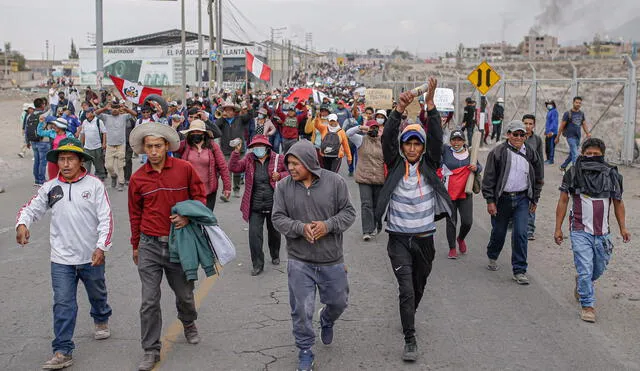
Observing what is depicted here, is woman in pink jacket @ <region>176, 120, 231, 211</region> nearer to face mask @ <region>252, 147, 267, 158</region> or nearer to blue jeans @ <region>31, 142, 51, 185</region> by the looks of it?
face mask @ <region>252, 147, 267, 158</region>

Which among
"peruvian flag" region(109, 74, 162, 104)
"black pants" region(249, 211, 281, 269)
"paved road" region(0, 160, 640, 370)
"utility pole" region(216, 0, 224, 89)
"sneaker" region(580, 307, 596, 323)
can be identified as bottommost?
"paved road" region(0, 160, 640, 370)

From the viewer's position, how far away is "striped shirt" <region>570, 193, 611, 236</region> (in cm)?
668

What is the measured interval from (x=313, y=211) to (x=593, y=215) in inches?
115

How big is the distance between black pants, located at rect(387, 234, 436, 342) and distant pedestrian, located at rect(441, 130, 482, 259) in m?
3.16

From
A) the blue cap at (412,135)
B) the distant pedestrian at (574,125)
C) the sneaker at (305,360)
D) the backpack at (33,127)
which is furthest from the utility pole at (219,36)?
the sneaker at (305,360)

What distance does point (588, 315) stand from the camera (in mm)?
6641

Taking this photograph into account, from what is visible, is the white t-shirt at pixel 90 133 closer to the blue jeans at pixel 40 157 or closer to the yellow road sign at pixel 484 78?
the blue jeans at pixel 40 157

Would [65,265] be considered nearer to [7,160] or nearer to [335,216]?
[335,216]

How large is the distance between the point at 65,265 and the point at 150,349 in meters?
0.92

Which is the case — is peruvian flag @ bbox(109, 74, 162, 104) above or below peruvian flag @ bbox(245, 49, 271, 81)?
below

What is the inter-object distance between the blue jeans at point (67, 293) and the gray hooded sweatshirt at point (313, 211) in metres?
1.58

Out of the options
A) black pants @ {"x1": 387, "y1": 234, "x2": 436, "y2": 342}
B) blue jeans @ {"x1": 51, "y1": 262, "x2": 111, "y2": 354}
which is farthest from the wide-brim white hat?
black pants @ {"x1": 387, "y1": 234, "x2": 436, "y2": 342}

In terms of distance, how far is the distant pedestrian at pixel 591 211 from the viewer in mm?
6656

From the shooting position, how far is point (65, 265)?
5488 millimetres
